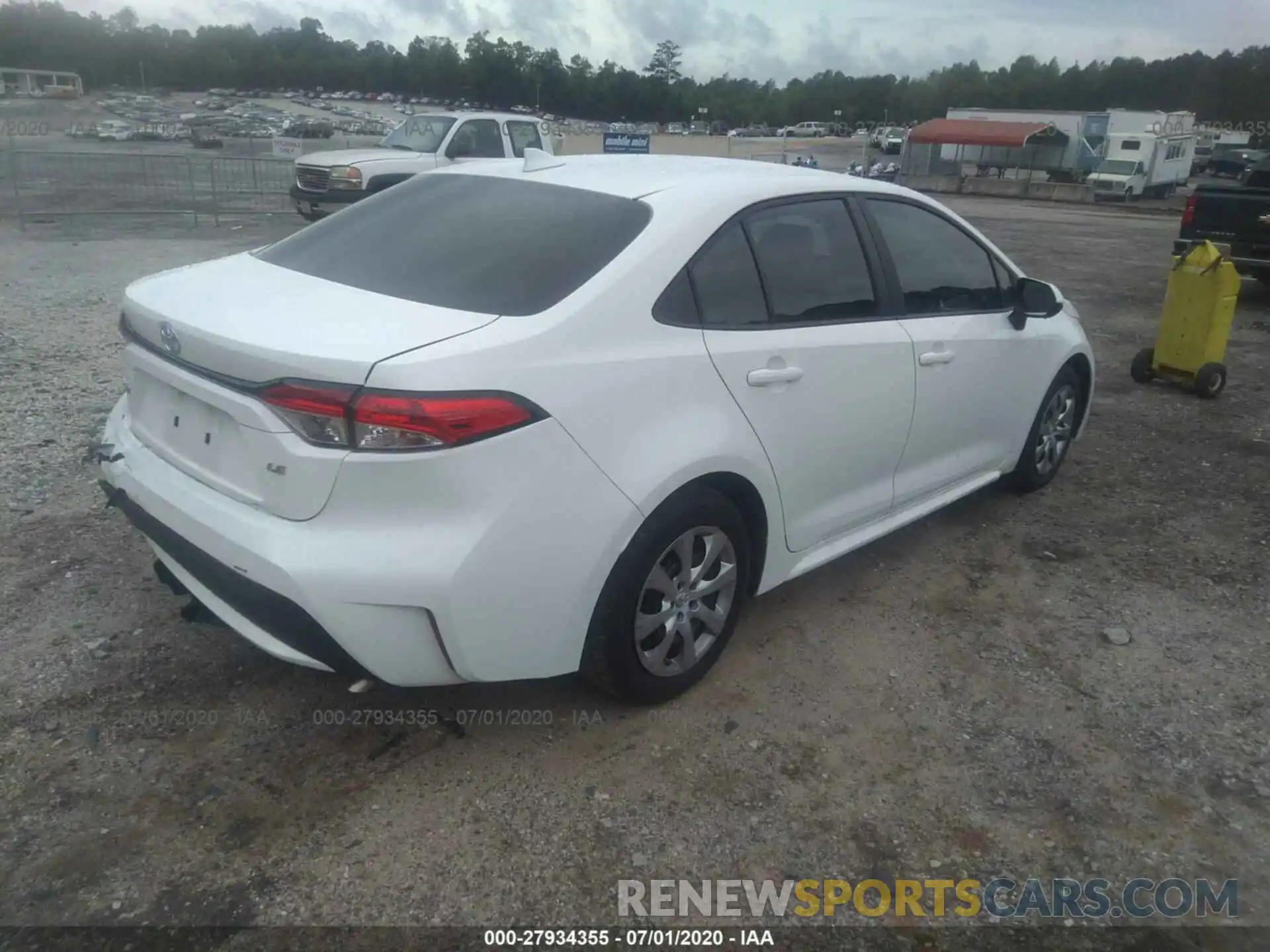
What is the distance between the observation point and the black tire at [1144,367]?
25.0 ft

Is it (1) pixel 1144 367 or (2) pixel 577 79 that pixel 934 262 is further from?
(2) pixel 577 79

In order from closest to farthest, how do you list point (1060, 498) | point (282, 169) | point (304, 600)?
point (304, 600), point (1060, 498), point (282, 169)

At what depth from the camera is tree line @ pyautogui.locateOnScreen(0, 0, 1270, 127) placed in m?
40.7

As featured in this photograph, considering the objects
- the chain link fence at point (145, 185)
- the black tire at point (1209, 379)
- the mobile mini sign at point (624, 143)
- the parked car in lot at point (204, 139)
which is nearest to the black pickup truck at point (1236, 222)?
the black tire at point (1209, 379)

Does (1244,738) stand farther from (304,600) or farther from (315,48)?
(315,48)

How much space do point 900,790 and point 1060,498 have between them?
9.55 feet

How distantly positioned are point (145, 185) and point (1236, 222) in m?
16.7

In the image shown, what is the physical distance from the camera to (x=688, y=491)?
2.97 metres

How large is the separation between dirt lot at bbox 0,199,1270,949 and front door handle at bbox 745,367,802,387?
106 centimetres

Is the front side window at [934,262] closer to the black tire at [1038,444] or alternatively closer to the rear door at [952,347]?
the rear door at [952,347]

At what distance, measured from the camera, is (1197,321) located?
7328mm

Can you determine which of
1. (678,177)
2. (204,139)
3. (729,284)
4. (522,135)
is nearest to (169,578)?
(729,284)

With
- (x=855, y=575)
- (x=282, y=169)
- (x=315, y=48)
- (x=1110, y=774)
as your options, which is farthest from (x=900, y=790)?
(x=315, y=48)

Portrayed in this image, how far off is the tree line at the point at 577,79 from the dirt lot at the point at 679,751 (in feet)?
143
